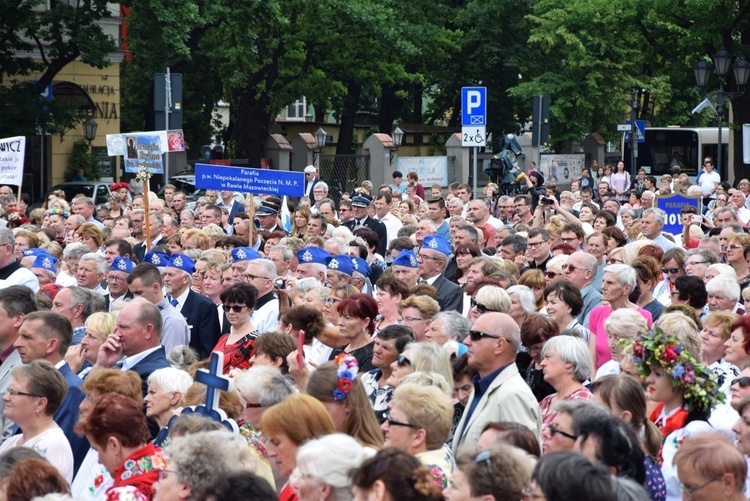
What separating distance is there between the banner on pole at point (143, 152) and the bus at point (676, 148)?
28.7 m

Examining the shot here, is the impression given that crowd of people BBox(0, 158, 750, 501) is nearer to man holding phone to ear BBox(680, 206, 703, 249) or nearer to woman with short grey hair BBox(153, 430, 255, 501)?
woman with short grey hair BBox(153, 430, 255, 501)

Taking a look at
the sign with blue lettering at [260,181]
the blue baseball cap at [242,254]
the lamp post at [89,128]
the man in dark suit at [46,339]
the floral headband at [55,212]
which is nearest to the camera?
the man in dark suit at [46,339]

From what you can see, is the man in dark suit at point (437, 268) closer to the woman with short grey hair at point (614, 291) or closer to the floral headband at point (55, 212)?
the woman with short grey hair at point (614, 291)

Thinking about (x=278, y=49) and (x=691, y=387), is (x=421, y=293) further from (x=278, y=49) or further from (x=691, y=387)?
(x=278, y=49)

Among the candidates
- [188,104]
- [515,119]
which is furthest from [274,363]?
[515,119]

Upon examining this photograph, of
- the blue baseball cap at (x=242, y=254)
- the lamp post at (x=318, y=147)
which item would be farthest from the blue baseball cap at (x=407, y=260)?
the lamp post at (x=318, y=147)

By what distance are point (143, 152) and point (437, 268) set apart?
885cm

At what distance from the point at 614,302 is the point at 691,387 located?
9.73 feet

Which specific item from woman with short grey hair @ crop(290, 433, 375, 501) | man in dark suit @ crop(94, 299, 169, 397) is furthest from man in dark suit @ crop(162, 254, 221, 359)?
woman with short grey hair @ crop(290, 433, 375, 501)

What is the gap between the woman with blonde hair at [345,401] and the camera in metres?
5.78

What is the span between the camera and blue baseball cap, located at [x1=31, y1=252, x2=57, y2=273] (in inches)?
455

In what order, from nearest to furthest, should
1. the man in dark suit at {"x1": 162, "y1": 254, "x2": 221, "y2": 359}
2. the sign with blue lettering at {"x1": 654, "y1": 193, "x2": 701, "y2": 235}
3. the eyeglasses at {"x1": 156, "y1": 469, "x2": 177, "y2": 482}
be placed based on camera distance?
the eyeglasses at {"x1": 156, "y1": 469, "x2": 177, "y2": 482} → the man in dark suit at {"x1": 162, "y1": 254, "x2": 221, "y2": 359} → the sign with blue lettering at {"x1": 654, "y1": 193, "x2": 701, "y2": 235}

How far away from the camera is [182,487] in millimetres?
4715

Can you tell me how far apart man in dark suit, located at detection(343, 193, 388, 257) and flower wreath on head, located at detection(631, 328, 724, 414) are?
372 inches
